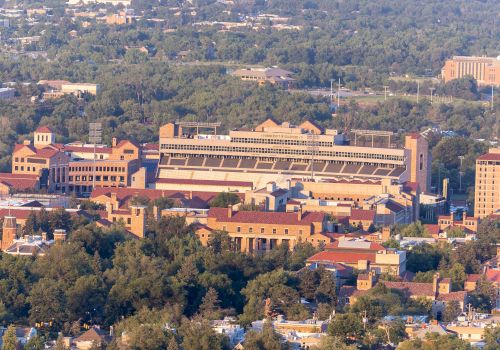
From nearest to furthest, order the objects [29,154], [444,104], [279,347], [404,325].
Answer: [279,347] → [404,325] → [29,154] → [444,104]

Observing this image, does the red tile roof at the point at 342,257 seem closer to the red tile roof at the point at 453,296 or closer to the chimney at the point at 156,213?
the red tile roof at the point at 453,296

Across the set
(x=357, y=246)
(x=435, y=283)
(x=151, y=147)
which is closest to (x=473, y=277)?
(x=435, y=283)

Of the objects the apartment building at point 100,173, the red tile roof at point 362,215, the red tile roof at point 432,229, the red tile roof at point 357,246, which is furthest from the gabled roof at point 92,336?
the apartment building at point 100,173

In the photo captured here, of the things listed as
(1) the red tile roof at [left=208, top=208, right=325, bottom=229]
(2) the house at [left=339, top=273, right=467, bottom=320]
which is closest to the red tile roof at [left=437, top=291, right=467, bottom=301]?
(2) the house at [left=339, top=273, right=467, bottom=320]

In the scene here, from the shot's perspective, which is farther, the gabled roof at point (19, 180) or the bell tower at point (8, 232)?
the gabled roof at point (19, 180)

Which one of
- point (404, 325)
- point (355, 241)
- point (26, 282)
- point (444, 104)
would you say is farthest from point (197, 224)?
point (444, 104)

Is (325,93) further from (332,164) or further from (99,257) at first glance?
(99,257)
